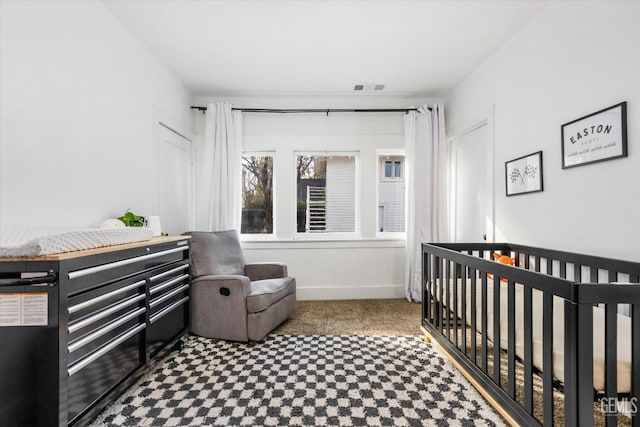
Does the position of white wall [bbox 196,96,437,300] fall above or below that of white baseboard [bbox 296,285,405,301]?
above

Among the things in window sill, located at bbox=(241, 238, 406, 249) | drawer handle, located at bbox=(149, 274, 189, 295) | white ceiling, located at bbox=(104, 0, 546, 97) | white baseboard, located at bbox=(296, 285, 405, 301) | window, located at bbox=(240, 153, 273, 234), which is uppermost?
white ceiling, located at bbox=(104, 0, 546, 97)

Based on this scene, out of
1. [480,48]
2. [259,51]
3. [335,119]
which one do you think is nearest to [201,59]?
[259,51]

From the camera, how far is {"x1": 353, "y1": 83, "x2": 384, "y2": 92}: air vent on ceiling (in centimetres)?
339

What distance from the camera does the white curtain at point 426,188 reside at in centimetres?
358

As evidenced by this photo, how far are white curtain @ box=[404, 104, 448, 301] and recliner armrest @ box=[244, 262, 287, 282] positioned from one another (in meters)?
1.53

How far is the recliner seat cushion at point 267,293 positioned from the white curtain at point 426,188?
1.55 meters

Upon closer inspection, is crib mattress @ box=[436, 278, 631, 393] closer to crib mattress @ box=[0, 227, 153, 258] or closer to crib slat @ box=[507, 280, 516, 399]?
crib slat @ box=[507, 280, 516, 399]

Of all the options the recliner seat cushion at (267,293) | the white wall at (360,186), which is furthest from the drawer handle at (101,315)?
the white wall at (360,186)

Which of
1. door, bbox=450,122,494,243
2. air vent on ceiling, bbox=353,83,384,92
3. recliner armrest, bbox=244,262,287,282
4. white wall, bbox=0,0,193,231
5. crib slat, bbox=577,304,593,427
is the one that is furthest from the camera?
air vent on ceiling, bbox=353,83,384,92

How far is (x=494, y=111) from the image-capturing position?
2.81 m

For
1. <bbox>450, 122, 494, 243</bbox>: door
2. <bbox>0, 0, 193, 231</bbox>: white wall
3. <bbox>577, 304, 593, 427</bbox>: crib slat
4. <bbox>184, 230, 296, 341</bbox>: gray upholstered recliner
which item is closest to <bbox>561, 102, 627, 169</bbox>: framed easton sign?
<bbox>450, 122, 494, 243</bbox>: door

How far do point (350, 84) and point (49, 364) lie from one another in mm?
3299

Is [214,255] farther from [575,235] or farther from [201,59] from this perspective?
[575,235]

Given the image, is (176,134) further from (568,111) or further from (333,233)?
(568,111)
